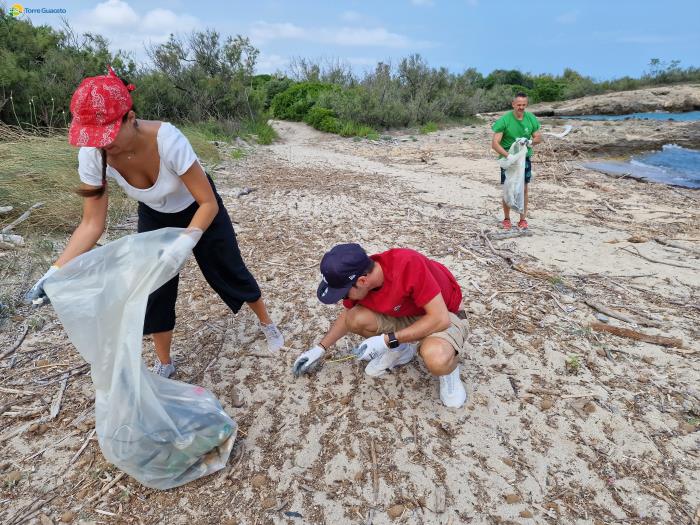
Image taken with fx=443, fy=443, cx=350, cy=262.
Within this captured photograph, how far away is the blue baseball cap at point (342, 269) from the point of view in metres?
1.98

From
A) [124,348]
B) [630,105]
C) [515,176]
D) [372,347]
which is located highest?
[630,105]

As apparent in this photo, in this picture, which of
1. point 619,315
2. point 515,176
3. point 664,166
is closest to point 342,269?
point 619,315

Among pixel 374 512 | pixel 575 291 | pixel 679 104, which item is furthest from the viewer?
pixel 679 104

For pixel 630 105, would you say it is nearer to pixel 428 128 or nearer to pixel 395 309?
pixel 428 128

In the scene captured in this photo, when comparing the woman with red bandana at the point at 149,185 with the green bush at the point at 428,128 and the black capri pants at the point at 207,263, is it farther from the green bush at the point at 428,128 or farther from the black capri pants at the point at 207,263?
the green bush at the point at 428,128

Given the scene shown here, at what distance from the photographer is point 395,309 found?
2.26 metres

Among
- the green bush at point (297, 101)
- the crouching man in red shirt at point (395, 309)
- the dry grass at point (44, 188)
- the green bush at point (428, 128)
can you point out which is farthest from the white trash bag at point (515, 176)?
the green bush at point (297, 101)

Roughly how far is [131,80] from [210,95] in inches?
83.0

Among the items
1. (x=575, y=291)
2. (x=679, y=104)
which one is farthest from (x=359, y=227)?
(x=679, y=104)

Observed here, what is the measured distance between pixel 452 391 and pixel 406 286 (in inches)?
26.1

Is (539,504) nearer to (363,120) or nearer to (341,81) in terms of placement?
(363,120)

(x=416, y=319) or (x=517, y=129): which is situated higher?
(x=517, y=129)

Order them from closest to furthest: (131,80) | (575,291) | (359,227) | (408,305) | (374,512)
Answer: (374,512) → (408,305) → (575,291) → (359,227) → (131,80)

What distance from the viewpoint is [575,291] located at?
11.7 ft
